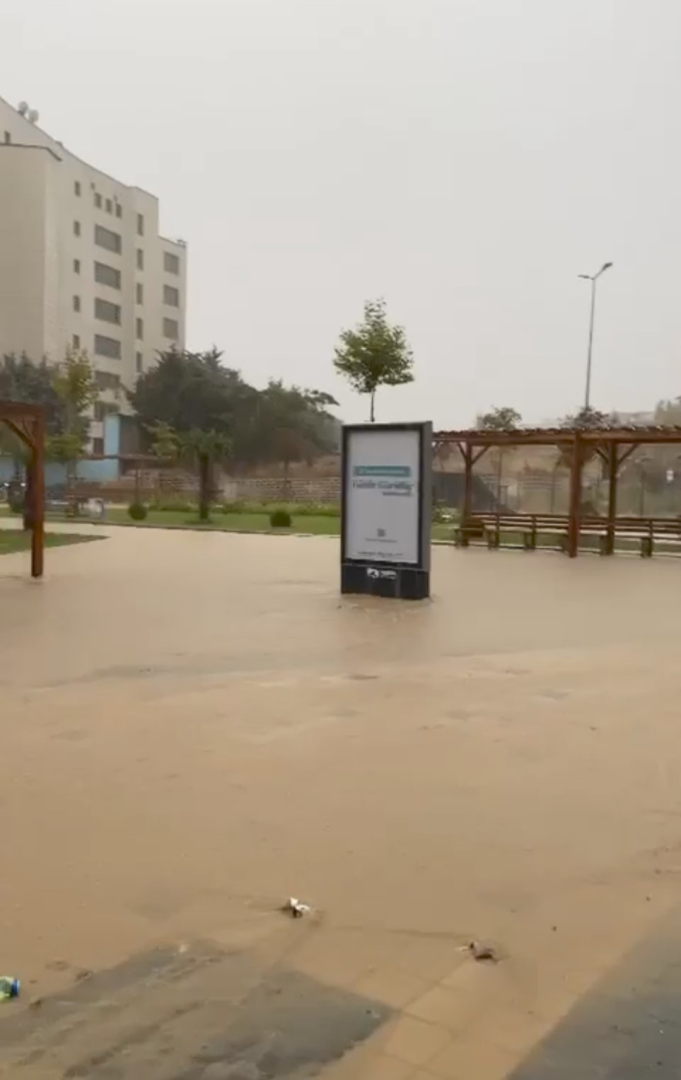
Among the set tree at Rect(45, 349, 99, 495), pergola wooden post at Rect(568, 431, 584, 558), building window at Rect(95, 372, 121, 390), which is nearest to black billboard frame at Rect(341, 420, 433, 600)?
pergola wooden post at Rect(568, 431, 584, 558)

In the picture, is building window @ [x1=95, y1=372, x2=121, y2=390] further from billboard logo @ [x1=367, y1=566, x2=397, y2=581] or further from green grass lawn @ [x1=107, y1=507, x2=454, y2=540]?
billboard logo @ [x1=367, y1=566, x2=397, y2=581]

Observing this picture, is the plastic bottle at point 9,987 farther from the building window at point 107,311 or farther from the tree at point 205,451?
the building window at point 107,311

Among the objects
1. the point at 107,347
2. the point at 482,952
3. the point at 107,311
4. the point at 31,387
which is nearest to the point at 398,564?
the point at 482,952

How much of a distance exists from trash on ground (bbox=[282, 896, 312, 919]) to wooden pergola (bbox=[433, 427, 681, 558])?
1823cm

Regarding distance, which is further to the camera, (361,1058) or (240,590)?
(240,590)

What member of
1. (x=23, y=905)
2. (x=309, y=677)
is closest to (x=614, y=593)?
(x=309, y=677)

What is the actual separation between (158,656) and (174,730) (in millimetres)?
2814

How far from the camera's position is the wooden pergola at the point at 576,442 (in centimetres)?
2173

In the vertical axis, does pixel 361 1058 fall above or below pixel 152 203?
below

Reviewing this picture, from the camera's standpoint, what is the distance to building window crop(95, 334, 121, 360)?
233 ft

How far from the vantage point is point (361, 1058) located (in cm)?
300

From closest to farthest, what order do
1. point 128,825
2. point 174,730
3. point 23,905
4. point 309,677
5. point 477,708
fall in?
point 23,905 < point 128,825 < point 174,730 < point 477,708 < point 309,677

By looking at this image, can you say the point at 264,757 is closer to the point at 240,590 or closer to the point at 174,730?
the point at 174,730

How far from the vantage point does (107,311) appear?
72.8 metres
